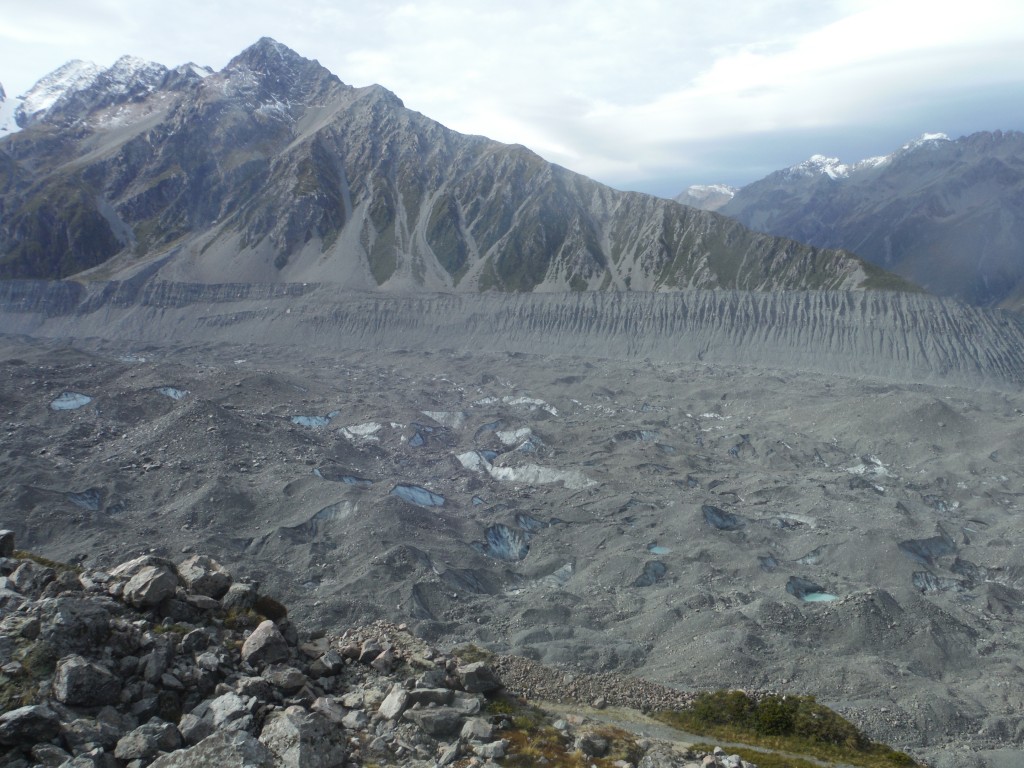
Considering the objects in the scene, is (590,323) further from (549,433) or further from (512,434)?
(512,434)

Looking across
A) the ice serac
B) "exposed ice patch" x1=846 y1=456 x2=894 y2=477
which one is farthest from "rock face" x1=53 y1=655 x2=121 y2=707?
the ice serac

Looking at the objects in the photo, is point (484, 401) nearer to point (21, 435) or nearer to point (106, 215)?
point (21, 435)

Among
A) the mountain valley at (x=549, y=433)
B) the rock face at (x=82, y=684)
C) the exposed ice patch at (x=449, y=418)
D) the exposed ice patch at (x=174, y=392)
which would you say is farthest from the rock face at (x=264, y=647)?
the exposed ice patch at (x=449, y=418)

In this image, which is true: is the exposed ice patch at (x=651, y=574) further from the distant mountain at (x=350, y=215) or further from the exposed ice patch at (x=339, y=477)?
the distant mountain at (x=350, y=215)

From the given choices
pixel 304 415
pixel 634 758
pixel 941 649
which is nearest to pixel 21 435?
pixel 304 415

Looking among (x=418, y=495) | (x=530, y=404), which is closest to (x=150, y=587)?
(x=418, y=495)

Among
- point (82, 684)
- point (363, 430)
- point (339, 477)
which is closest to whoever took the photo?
point (82, 684)
